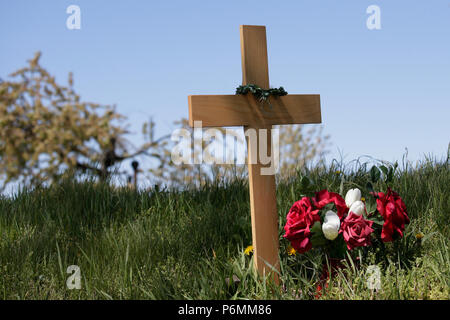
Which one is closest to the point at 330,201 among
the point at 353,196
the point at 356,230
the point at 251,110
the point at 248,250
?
the point at 353,196

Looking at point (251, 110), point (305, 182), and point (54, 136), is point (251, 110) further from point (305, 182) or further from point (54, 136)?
point (54, 136)

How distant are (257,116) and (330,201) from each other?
2.36 feet

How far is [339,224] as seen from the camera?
101 inches

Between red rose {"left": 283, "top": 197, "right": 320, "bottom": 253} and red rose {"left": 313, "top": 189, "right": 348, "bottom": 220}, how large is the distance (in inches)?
3.9

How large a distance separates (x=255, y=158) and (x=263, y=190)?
21cm

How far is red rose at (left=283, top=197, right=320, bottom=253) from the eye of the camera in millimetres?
2561

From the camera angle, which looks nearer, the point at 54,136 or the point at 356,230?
the point at 356,230

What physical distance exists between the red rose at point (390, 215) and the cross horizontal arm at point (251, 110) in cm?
74

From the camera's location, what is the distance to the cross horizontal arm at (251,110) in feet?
8.67

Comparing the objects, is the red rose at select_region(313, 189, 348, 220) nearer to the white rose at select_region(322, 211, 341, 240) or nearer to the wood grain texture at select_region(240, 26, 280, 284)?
the white rose at select_region(322, 211, 341, 240)

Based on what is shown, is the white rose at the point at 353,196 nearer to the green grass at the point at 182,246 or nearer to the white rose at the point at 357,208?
the white rose at the point at 357,208
